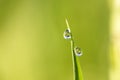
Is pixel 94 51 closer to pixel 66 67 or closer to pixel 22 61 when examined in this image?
pixel 66 67

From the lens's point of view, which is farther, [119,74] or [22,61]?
[22,61]

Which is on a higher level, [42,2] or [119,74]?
[42,2]

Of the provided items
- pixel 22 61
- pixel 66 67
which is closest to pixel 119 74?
pixel 66 67

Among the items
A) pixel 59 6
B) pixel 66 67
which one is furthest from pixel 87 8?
pixel 66 67

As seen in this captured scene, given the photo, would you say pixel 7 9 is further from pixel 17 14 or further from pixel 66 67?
pixel 66 67

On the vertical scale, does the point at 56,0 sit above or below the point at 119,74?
above

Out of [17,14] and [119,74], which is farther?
[17,14]
